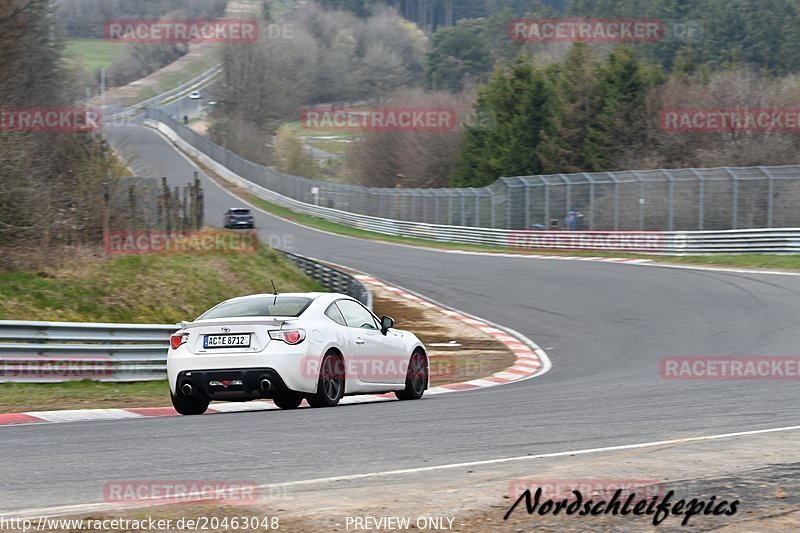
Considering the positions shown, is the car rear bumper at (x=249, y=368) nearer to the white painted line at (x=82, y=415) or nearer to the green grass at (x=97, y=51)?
the white painted line at (x=82, y=415)

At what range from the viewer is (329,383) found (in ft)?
37.2

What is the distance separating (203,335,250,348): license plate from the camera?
10805 millimetres

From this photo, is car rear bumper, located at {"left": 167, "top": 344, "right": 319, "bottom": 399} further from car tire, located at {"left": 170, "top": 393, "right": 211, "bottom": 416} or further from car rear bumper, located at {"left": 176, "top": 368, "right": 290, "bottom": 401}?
car tire, located at {"left": 170, "top": 393, "right": 211, "bottom": 416}

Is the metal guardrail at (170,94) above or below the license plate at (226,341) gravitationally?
above

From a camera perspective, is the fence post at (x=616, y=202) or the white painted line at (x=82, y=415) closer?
the white painted line at (x=82, y=415)

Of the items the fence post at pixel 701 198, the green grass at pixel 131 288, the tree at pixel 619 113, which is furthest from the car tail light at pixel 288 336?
the tree at pixel 619 113

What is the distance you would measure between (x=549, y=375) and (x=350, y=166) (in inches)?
2766

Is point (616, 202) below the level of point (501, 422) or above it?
above

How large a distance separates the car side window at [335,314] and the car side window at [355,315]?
0.10m

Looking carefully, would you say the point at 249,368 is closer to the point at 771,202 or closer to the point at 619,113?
the point at 771,202

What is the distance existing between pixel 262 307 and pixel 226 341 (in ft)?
2.50

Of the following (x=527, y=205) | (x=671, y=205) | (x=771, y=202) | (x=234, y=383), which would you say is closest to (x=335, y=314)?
(x=234, y=383)

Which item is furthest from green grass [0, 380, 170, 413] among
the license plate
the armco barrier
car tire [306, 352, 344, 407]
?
the armco barrier

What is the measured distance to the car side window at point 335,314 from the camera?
458 inches
